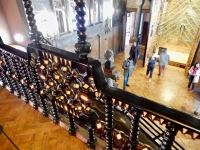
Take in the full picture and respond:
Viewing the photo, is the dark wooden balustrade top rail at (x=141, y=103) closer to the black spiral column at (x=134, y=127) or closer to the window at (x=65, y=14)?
the black spiral column at (x=134, y=127)

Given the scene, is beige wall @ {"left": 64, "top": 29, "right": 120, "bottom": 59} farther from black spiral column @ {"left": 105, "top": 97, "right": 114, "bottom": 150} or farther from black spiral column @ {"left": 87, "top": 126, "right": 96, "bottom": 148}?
black spiral column @ {"left": 105, "top": 97, "right": 114, "bottom": 150}

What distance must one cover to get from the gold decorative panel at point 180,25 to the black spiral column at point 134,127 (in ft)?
28.8

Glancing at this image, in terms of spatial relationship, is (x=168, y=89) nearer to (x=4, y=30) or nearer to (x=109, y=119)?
(x=109, y=119)

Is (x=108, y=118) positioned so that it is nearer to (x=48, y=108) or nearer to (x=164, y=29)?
(x=48, y=108)

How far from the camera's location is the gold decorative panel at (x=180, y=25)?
7691mm

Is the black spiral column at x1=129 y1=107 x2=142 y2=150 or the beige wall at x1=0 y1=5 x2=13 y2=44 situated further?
the beige wall at x1=0 y1=5 x2=13 y2=44

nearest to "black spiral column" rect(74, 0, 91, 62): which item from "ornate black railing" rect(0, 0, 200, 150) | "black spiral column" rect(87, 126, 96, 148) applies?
"ornate black railing" rect(0, 0, 200, 150)

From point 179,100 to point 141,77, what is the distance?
6.80ft

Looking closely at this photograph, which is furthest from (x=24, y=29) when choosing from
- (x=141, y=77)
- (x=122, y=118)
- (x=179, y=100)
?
(x=179, y=100)

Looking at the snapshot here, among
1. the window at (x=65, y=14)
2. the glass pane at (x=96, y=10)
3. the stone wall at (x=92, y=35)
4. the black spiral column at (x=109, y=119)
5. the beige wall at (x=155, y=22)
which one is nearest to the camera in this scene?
the black spiral column at (x=109, y=119)

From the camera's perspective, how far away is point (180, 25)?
27.0 ft

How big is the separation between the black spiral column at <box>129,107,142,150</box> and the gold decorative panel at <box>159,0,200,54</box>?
28.8 ft

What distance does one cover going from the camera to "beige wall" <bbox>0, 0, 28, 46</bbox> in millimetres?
4496

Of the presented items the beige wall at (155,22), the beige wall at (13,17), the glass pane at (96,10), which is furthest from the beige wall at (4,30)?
the beige wall at (155,22)
